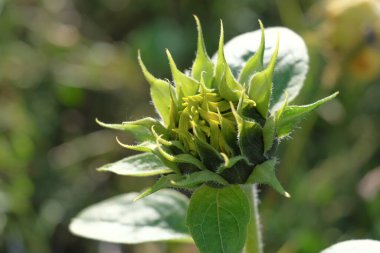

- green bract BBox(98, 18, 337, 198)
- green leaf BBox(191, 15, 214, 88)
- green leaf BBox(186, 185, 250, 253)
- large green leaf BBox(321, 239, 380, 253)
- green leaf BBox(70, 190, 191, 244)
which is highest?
green leaf BBox(191, 15, 214, 88)

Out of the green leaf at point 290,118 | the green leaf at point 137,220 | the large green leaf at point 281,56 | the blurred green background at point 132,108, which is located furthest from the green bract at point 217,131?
the blurred green background at point 132,108

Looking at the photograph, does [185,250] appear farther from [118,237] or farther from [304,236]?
[118,237]

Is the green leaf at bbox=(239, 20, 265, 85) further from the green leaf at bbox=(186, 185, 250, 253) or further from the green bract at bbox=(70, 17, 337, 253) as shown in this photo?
the green leaf at bbox=(186, 185, 250, 253)

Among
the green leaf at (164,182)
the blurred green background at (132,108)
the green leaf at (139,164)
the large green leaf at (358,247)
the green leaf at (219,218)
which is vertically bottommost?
the blurred green background at (132,108)

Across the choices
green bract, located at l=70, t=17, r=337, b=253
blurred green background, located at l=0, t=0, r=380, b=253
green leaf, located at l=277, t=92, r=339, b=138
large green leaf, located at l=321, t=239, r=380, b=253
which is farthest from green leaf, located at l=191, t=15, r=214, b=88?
blurred green background, located at l=0, t=0, r=380, b=253

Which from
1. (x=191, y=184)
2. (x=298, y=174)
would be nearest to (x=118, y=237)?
(x=191, y=184)

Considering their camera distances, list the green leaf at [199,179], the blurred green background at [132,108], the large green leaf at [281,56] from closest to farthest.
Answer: the green leaf at [199,179]
the large green leaf at [281,56]
the blurred green background at [132,108]

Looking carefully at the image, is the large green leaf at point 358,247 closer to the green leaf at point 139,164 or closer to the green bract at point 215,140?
the green bract at point 215,140
